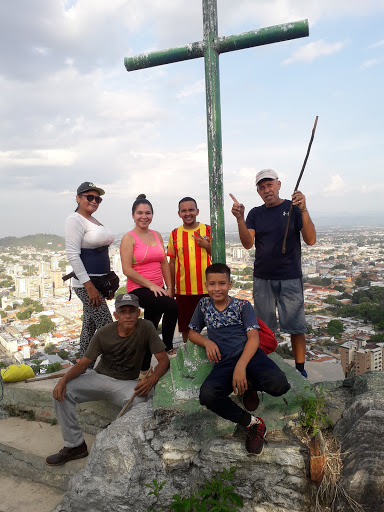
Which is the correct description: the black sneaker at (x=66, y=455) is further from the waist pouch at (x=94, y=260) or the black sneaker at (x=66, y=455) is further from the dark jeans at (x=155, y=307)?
the waist pouch at (x=94, y=260)

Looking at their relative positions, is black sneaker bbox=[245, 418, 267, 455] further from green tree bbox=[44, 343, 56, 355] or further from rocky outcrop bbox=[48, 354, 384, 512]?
green tree bbox=[44, 343, 56, 355]

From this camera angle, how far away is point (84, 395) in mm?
3527

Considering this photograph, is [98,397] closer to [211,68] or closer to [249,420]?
[249,420]

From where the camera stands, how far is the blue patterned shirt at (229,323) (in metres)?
2.83

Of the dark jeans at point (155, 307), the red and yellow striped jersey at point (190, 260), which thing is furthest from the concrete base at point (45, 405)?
the red and yellow striped jersey at point (190, 260)

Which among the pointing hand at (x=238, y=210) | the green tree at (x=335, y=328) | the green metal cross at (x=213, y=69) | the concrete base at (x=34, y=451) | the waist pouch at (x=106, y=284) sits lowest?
the green tree at (x=335, y=328)

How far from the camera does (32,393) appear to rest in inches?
174

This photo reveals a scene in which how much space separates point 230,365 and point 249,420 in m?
0.38

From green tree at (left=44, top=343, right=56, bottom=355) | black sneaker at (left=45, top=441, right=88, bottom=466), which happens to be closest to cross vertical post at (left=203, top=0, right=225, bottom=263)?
black sneaker at (left=45, top=441, right=88, bottom=466)

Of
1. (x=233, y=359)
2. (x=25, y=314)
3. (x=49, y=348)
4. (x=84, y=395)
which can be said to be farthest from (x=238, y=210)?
(x=25, y=314)

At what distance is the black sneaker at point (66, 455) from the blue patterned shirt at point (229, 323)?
1.64m

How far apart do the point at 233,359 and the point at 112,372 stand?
4.50 ft

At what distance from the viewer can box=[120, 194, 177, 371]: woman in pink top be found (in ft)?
12.2

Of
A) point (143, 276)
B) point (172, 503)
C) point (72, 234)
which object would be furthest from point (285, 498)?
point (72, 234)
